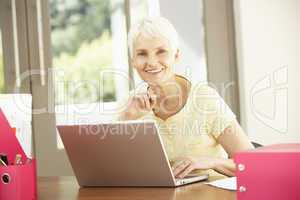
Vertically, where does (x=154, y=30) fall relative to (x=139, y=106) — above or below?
above

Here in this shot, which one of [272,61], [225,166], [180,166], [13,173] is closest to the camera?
[13,173]

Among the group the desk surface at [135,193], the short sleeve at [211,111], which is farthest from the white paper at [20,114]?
the short sleeve at [211,111]

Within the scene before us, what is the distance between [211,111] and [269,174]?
3.75ft

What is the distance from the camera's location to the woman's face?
2049 mm

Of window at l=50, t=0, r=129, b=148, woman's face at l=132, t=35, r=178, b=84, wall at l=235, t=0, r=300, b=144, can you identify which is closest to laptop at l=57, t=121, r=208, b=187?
woman's face at l=132, t=35, r=178, b=84

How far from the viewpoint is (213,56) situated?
2443mm

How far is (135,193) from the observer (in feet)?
4.44

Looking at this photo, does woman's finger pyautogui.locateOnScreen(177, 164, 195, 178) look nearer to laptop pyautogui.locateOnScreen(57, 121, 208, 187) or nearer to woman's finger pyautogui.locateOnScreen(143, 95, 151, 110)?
laptop pyautogui.locateOnScreen(57, 121, 208, 187)

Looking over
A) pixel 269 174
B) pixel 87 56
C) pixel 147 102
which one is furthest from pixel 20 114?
pixel 87 56

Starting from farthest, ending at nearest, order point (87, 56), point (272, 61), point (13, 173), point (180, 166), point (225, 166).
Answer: point (87, 56), point (272, 61), point (225, 166), point (180, 166), point (13, 173)

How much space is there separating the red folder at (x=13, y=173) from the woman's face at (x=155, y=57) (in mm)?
926

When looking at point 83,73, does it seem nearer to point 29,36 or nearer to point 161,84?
point 29,36

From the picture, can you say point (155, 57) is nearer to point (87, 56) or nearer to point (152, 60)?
point (152, 60)

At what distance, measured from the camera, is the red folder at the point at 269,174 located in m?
0.90
